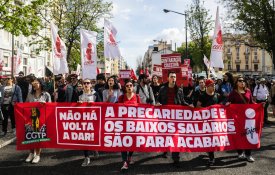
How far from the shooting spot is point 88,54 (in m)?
10.6

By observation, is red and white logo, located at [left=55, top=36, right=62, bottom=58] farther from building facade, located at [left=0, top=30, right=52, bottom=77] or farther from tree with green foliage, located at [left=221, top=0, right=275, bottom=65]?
tree with green foliage, located at [left=221, top=0, right=275, bottom=65]

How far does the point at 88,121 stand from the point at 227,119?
2931 mm

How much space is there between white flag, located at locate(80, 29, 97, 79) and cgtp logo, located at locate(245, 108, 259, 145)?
501cm

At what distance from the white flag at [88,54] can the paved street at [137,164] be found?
9.89 ft

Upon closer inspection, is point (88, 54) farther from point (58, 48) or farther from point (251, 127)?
point (251, 127)

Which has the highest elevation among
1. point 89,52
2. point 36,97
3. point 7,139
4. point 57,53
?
point 89,52

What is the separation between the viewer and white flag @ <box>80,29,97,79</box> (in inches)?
416

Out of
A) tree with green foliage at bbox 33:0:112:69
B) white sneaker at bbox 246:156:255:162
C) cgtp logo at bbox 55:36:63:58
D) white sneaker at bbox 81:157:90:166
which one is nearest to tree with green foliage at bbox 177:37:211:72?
tree with green foliage at bbox 33:0:112:69

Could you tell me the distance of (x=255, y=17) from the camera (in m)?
31.5

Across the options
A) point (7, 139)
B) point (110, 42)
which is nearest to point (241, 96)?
point (110, 42)

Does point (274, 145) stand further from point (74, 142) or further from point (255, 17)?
point (255, 17)

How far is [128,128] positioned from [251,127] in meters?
2.67

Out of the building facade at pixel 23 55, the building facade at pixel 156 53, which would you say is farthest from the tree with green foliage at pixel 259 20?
the building facade at pixel 23 55

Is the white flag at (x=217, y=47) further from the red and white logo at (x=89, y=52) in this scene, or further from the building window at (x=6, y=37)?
the building window at (x=6, y=37)
